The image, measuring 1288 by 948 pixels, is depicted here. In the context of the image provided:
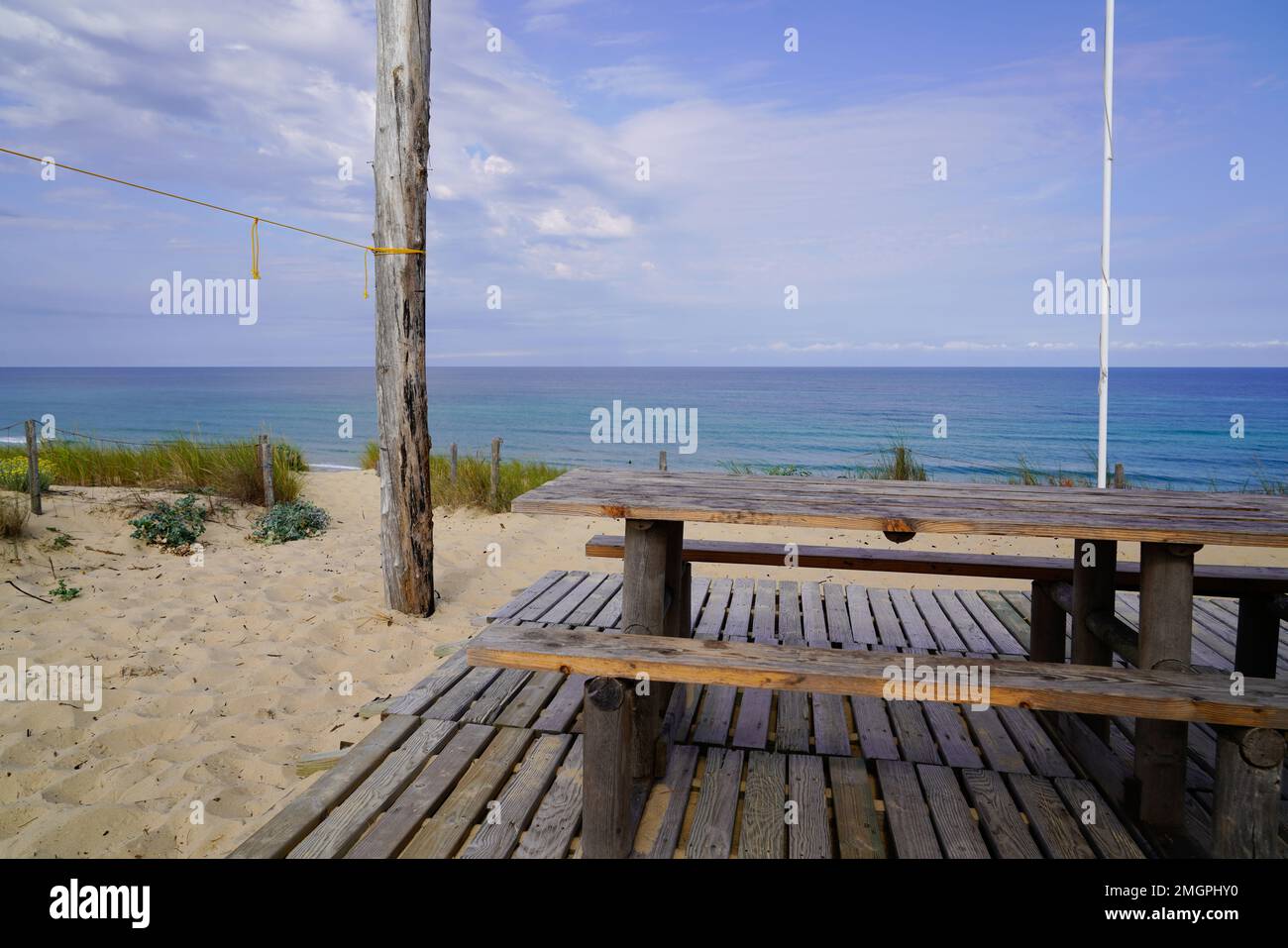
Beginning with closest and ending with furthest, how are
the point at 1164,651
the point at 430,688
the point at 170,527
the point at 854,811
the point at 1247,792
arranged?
1. the point at 1247,792
2. the point at 1164,651
3. the point at 854,811
4. the point at 430,688
5. the point at 170,527

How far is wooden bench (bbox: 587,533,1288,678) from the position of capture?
128 inches

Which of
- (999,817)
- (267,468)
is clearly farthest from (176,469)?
(999,817)

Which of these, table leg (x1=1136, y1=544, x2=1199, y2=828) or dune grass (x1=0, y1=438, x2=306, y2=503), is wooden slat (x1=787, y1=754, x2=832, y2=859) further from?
dune grass (x1=0, y1=438, x2=306, y2=503)

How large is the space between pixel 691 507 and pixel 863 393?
51.2m

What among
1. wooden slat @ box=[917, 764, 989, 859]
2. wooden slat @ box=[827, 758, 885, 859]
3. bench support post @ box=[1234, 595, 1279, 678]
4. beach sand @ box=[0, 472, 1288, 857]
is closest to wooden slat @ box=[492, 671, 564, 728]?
beach sand @ box=[0, 472, 1288, 857]

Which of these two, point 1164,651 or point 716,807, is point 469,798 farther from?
point 1164,651

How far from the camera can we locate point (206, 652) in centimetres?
407

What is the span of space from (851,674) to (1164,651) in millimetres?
1059

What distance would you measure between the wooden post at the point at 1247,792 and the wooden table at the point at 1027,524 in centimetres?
39

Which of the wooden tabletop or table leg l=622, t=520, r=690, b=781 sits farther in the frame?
table leg l=622, t=520, r=690, b=781

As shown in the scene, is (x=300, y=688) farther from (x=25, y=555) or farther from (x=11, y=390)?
(x=11, y=390)

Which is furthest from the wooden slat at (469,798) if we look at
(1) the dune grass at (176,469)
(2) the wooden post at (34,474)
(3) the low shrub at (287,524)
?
(1) the dune grass at (176,469)

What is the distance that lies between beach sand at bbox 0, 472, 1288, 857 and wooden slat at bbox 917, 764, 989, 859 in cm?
224
